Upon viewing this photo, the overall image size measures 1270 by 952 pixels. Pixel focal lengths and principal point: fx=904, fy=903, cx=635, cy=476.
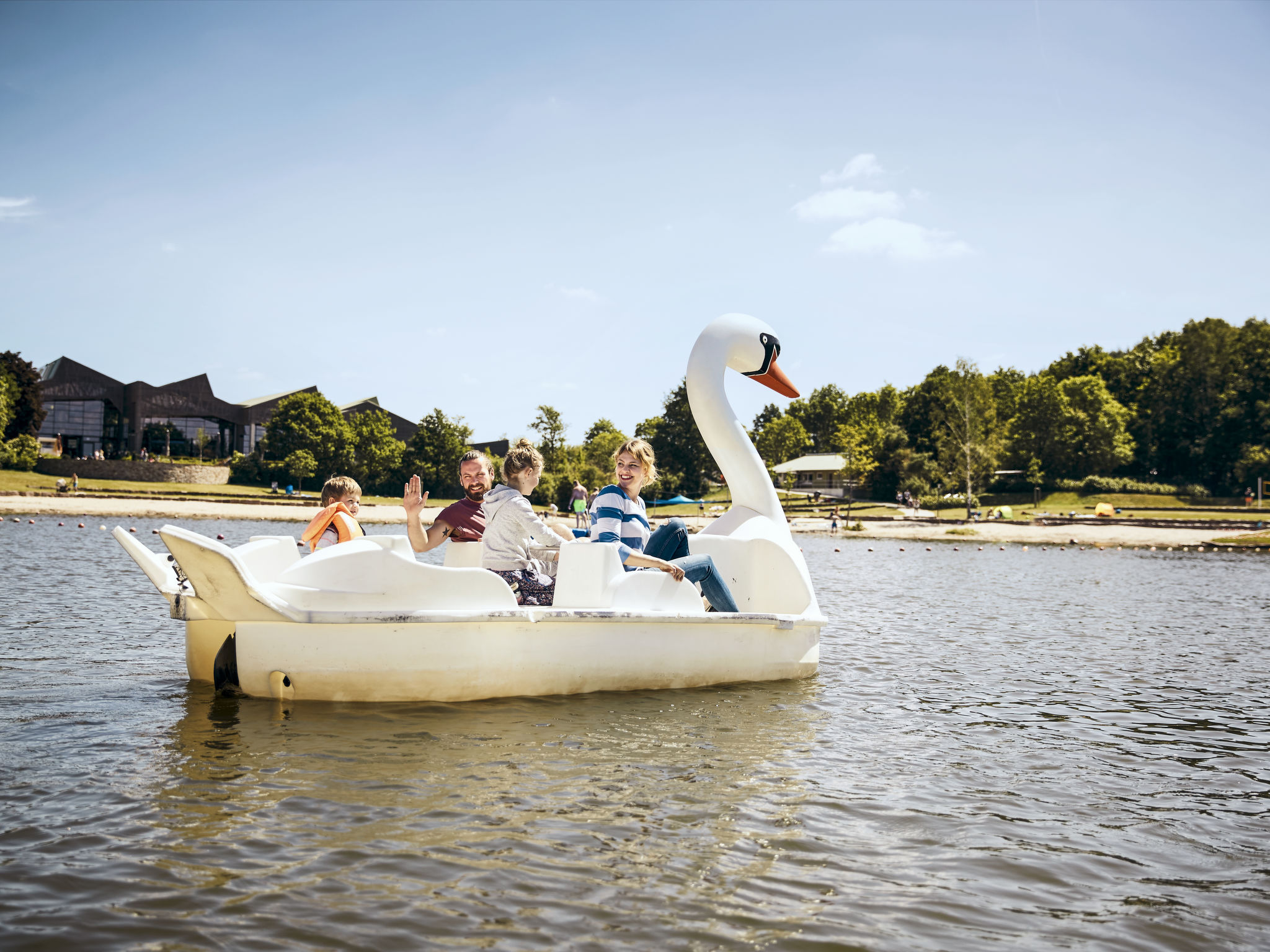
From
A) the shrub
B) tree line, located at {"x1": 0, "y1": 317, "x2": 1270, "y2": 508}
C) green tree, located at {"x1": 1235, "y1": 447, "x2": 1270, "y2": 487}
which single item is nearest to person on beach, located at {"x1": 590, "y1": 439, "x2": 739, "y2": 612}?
tree line, located at {"x1": 0, "y1": 317, "x2": 1270, "y2": 508}

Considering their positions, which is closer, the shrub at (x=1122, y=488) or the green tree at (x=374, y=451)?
the shrub at (x=1122, y=488)

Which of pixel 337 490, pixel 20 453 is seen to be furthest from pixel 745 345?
Result: pixel 20 453

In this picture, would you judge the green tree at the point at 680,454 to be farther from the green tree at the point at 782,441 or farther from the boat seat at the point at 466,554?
the boat seat at the point at 466,554

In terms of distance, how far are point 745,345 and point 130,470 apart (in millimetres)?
60587

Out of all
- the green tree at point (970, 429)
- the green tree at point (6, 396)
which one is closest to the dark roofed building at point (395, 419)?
the green tree at point (6, 396)

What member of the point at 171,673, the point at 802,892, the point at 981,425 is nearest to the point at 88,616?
the point at 171,673

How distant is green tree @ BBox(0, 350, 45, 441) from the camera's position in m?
57.9

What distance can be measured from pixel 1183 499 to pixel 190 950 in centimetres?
6617

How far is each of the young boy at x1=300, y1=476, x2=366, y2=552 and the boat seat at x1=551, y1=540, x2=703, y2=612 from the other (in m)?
1.68

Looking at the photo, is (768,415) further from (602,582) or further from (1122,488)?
(602,582)

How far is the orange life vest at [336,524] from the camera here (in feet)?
24.0

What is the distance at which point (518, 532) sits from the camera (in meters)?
7.11

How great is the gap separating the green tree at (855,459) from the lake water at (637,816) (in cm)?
5627

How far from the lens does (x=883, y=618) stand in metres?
14.1
